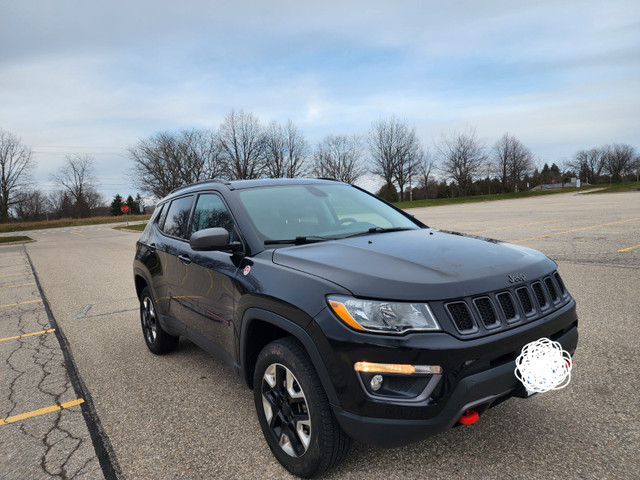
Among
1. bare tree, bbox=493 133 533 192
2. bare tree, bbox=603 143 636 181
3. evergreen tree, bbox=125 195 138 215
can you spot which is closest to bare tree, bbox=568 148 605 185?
bare tree, bbox=603 143 636 181

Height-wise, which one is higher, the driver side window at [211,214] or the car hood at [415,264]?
the driver side window at [211,214]

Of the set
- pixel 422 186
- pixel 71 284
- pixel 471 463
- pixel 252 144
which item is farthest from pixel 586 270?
pixel 422 186

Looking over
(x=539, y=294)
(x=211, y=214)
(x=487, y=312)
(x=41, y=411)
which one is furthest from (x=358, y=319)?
(x=41, y=411)

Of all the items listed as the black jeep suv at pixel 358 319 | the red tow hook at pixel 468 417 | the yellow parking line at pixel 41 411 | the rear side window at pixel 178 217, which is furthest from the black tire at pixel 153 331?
the red tow hook at pixel 468 417

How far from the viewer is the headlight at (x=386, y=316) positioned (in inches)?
80.6

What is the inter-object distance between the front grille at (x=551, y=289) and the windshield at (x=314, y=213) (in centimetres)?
115

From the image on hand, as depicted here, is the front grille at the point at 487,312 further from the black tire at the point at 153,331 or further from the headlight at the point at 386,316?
the black tire at the point at 153,331

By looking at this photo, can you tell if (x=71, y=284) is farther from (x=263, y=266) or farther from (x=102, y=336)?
(x=263, y=266)

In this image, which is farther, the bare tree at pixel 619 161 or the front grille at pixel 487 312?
the bare tree at pixel 619 161

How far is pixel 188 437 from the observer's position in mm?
2994

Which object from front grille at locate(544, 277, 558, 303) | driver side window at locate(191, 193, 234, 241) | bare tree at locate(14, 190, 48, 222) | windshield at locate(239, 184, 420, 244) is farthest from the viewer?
bare tree at locate(14, 190, 48, 222)

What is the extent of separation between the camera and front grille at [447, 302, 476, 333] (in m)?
2.08

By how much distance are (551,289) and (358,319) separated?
128cm

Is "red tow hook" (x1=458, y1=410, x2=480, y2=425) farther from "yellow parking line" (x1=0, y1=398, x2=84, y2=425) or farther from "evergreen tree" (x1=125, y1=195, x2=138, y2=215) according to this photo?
"evergreen tree" (x1=125, y1=195, x2=138, y2=215)
